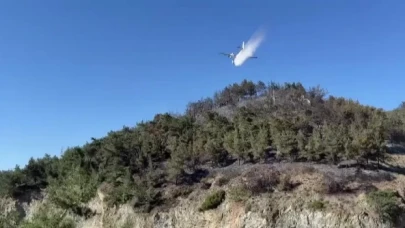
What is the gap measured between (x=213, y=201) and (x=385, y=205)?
13411 mm

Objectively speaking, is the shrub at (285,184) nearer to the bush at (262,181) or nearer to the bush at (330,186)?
the bush at (262,181)

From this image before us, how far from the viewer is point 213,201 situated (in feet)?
119

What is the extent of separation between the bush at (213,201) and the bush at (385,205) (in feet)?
38.9

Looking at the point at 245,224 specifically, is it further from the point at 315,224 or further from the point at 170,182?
the point at 170,182

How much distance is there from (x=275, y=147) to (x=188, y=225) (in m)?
13.2

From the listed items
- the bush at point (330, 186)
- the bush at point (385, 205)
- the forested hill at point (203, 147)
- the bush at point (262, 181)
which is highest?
the forested hill at point (203, 147)

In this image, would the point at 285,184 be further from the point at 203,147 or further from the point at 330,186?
the point at 203,147

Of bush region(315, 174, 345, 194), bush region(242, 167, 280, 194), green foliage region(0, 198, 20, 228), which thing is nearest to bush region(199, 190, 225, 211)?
bush region(242, 167, 280, 194)

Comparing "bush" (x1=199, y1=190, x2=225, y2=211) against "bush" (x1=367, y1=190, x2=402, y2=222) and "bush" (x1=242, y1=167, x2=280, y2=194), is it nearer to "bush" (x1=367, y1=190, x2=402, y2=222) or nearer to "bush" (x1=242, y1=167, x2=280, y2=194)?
"bush" (x1=242, y1=167, x2=280, y2=194)

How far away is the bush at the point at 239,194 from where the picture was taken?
3512cm

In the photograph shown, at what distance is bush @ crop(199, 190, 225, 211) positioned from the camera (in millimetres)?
36156

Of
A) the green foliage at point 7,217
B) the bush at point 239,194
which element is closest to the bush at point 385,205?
the bush at point 239,194

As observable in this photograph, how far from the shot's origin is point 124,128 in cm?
6138

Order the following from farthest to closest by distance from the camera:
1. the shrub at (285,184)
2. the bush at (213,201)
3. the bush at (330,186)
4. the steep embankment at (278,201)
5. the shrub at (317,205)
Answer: the bush at (213,201)
the shrub at (285,184)
the bush at (330,186)
the shrub at (317,205)
the steep embankment at (278,201)
